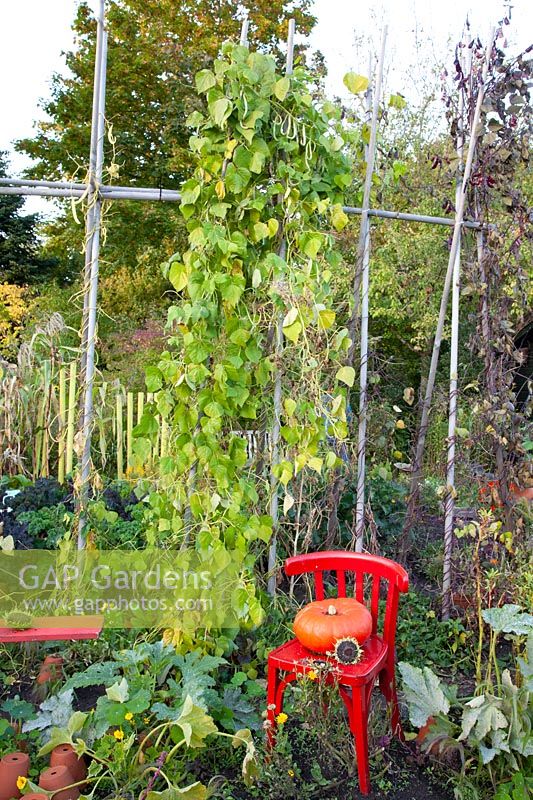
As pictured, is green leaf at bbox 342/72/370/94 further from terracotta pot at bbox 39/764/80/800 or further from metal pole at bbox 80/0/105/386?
terracotta pot at bbox 39/764/80/800

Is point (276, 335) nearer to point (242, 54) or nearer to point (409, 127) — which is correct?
point (242, 54)

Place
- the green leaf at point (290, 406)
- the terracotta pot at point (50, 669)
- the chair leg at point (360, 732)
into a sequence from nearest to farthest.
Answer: the chair leg at point (360, 732), the terracotta pot at point (50, 669), the green leaf at point (290, 406)

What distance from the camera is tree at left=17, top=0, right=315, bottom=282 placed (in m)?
10.9

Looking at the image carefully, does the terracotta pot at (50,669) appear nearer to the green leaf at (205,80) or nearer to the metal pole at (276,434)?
the metal pole at (276,434)

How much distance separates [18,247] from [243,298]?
1107 centimetres

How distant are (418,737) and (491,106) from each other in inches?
97.1

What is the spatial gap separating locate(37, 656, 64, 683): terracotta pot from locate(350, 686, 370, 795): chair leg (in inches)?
41.9

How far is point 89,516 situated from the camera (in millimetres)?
2686

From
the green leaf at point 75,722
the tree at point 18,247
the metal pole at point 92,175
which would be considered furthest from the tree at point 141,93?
the green leaf at point 75,722

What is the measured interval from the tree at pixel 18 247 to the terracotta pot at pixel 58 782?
37.5ft

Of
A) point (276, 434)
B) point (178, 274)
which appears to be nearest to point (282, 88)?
point (178, 274)

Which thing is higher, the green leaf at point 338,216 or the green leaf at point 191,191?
the green leaf at point 191,191

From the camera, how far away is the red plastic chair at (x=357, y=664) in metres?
1.94

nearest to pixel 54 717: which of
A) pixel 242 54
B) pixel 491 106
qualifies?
pixel 242 54
